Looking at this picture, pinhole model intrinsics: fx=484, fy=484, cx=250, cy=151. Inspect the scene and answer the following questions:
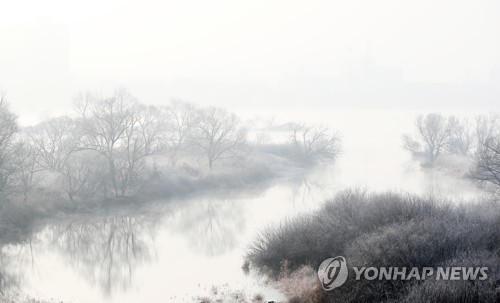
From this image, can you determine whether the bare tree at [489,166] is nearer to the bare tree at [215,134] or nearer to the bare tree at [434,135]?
the bare tree at [434,135]

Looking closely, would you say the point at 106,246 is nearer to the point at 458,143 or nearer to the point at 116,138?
the point at 116,138

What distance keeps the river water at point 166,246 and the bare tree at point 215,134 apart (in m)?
8.48

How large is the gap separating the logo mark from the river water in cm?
214

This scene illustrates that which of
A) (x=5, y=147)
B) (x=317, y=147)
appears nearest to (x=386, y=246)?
(x=5, y=147)

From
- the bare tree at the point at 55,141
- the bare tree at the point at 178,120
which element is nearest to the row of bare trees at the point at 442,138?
the bare tree at the point at 178,120

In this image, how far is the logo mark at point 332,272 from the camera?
1664cm

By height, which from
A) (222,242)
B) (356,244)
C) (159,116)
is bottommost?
(222,242)

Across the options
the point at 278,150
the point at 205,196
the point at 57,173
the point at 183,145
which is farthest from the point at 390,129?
the point at 57,173

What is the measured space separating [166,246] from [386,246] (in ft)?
51.3

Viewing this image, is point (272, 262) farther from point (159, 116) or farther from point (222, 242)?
point (159, 116)

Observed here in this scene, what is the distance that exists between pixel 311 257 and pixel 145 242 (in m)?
12.5

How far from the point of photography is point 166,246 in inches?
1150

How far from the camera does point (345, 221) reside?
23.0 m

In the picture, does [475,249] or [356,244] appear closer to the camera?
[475,249]
